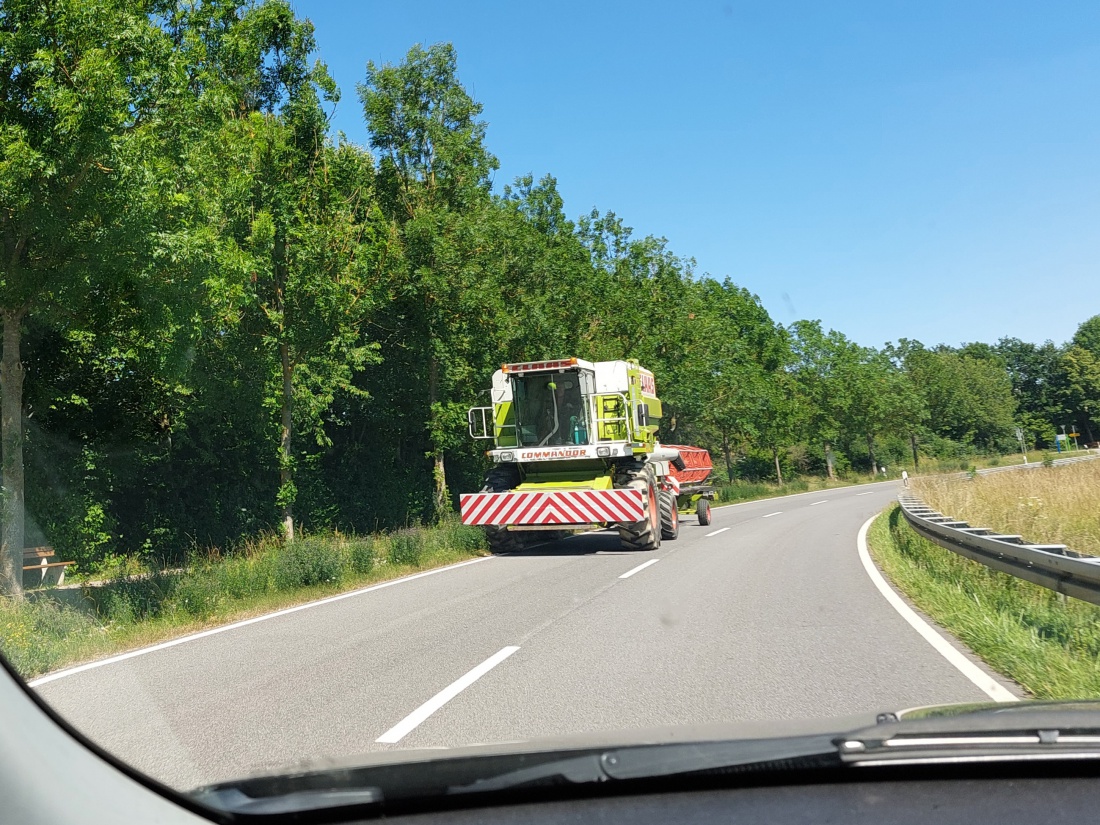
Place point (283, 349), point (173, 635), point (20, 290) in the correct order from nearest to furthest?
point (173, 635), point (20, 290), point (283, 349)

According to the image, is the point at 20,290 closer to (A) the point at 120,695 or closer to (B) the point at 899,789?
A: (A) the point at 120,695

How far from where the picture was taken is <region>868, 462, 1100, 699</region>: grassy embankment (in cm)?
597

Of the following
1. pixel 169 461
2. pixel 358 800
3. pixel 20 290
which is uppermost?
pixel 20 290

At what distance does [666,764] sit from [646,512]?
14.4 meters

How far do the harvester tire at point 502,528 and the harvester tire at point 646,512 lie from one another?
217cm

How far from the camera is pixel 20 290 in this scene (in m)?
10.8

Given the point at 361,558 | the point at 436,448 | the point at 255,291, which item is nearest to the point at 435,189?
the point at 436,448

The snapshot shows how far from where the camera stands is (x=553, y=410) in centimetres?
1777

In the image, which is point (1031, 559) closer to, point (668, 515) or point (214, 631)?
point (214, 631)

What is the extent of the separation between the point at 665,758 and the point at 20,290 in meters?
11.1

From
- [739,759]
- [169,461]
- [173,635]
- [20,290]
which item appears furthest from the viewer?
[169,461]

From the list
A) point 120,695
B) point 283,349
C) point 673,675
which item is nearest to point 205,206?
point 283,349

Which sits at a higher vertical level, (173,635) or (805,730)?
(805,730)

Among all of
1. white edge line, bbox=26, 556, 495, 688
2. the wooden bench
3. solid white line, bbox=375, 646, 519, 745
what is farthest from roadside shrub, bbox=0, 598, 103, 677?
the wooden bench
